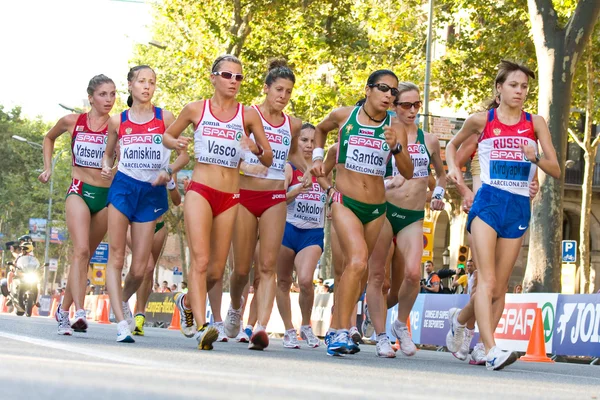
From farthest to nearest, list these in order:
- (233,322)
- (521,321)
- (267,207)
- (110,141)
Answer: (521,321), (233,322), (110,141), (267,207)

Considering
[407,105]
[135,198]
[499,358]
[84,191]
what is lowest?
[499,358]

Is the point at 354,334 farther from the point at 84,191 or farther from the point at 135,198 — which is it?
the point at 84,191

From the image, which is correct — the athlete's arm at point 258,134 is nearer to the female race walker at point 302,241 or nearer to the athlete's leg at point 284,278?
the female race walker at point 302,241

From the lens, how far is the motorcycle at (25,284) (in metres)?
35.0

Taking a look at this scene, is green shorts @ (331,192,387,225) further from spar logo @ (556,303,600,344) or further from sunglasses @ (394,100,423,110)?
spar logo @ (556,303,600,344)

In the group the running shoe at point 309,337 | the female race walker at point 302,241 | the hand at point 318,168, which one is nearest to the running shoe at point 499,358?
the hand at point 318,168

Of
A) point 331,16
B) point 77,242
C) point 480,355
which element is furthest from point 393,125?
point 331,16

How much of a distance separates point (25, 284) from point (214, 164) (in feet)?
84.6

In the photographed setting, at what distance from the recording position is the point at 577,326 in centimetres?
1692

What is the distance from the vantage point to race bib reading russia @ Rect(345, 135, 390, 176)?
1135 cm

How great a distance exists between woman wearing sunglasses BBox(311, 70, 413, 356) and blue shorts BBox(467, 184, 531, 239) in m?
0.69

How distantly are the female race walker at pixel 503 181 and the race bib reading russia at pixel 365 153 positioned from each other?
66cm

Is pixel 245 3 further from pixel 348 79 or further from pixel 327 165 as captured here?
pixel 327 165

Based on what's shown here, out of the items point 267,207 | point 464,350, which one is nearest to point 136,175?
point 267,207
